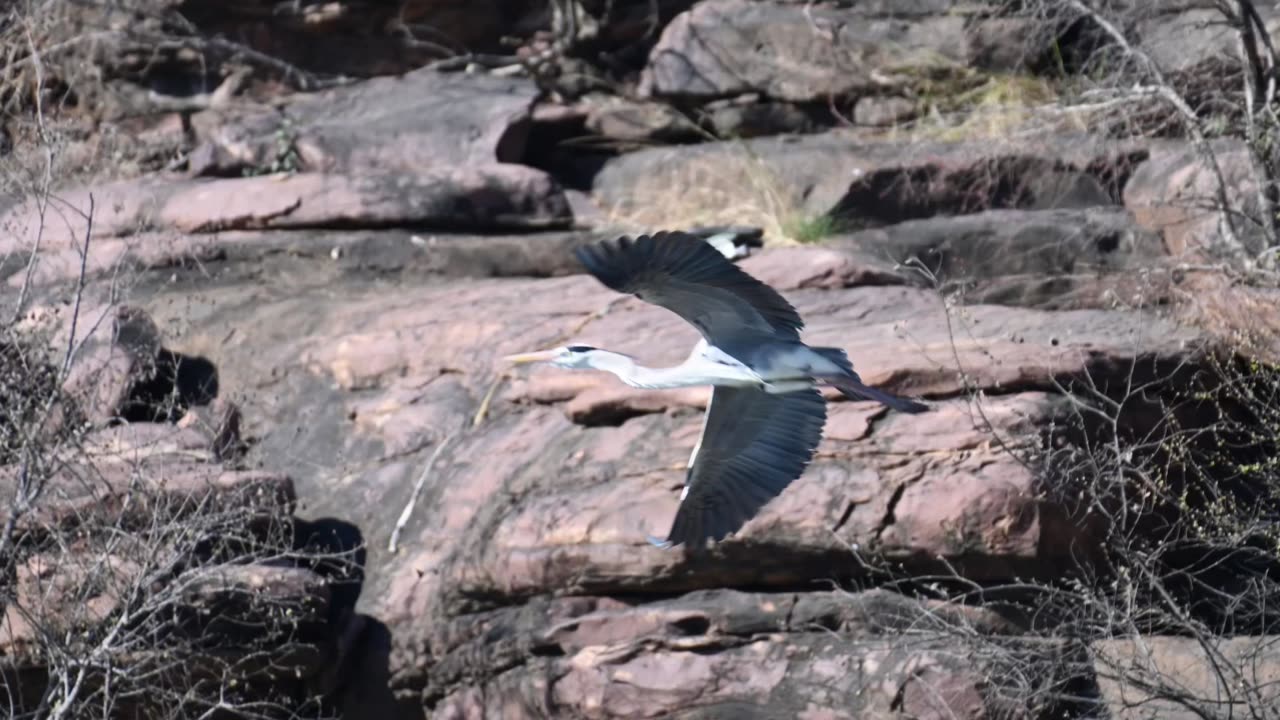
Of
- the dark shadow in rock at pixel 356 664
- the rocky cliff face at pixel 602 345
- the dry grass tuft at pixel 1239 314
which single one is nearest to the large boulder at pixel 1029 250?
the rocky cliff face at pixel 602 345

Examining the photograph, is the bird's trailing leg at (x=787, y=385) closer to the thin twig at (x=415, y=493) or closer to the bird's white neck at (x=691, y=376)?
the bird's white neck at (x=691, y=376)

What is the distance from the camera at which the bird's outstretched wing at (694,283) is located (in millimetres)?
5184

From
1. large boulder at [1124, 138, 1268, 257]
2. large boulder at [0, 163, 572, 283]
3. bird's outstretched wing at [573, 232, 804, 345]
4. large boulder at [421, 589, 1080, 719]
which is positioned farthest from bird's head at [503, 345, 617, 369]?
large boulder at [0, 163, 572, 283]

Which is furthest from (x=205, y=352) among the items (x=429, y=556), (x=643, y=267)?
(x=643, y=267)

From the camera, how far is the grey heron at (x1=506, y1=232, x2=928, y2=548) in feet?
18.6

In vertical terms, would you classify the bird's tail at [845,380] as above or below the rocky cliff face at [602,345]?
above

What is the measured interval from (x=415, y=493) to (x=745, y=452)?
2521mm

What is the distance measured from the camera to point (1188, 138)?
30.7 ft

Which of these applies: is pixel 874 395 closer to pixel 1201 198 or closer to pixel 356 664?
pixel 356 664

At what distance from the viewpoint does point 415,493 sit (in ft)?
27.2

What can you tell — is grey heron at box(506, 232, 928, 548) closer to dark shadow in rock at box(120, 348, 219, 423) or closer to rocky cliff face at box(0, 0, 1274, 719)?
rocky cliff face at box(0, 0, 1274, 719)

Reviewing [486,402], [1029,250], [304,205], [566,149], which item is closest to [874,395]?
[486,402]

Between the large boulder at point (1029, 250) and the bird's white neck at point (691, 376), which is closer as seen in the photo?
the bird's white neck at point (691, 376)

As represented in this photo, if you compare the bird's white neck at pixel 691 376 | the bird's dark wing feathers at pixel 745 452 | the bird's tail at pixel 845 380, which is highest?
the bird's tail at pixel 845 380
